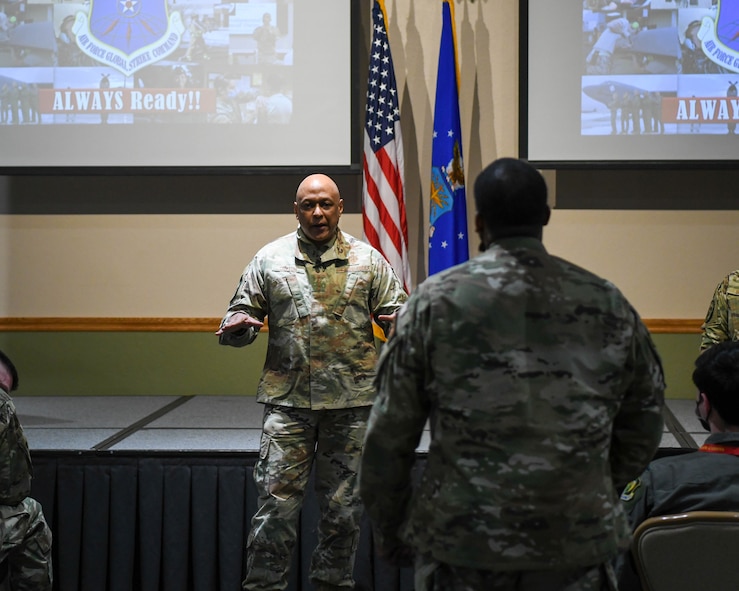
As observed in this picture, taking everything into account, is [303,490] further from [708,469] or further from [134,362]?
[134,362]

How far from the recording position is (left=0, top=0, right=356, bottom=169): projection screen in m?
5.04

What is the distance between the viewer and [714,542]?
1835mm

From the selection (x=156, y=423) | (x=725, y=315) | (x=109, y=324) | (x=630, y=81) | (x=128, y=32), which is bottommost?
(x=156, y=423)

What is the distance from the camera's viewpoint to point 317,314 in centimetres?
298

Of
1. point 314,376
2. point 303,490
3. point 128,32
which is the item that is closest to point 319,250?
point 314,376

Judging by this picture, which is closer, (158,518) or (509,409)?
(509,409)

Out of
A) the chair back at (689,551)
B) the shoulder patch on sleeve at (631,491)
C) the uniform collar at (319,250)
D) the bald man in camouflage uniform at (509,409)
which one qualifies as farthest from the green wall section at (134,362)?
the bald man in camouflage uniform at (509,409)

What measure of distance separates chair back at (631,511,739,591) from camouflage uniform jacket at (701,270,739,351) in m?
1.94

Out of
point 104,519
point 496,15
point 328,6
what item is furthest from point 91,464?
point 496,15

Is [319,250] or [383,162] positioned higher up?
[383,162]

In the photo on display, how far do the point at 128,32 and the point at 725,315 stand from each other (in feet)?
11.7

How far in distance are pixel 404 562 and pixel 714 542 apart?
0.68 metres

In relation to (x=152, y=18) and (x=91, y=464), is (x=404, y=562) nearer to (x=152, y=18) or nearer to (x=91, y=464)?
(x=91, y=464)

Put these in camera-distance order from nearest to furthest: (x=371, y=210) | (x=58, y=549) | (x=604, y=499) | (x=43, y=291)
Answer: (x=604, y=499) → (x=58, y=549) → (x=371, y=210) → (x=43, y=291)
